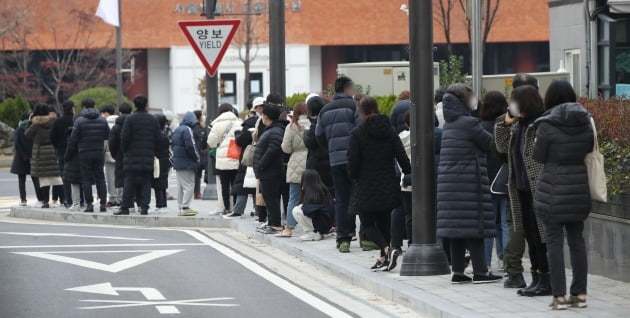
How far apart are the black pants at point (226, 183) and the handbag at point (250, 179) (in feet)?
5.63

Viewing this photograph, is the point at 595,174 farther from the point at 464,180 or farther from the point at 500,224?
the point at 500,224

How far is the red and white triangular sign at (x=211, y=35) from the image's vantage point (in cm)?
2158

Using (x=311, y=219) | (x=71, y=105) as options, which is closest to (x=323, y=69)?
(x=71, y=105)

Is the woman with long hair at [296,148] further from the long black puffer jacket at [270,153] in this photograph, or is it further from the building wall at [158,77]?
the building wall at [158,77]

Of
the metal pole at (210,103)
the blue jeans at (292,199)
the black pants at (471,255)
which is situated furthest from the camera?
the metal pole at (210,103)

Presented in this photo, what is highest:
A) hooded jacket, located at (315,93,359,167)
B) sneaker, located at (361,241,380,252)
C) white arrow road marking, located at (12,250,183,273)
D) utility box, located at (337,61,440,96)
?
utility box, located at (337,61,440,96)

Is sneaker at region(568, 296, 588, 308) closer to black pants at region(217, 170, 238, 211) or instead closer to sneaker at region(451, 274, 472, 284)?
sneaker at region(451, 274, 472, 284)

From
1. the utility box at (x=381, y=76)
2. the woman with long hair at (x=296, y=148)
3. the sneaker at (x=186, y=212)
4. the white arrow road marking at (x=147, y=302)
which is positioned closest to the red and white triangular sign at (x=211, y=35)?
the sneaker at (x=186, y=212)

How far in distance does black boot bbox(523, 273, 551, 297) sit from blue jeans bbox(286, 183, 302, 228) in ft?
19.8

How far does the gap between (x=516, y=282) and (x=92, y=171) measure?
11439 millimetres

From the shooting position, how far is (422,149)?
12.6m


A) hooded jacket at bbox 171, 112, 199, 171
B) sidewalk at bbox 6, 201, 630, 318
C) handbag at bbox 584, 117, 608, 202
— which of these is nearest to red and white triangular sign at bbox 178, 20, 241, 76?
hooded jacket at bbox 171, 112, 199, 171

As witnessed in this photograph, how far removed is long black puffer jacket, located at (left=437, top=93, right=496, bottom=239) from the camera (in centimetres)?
1166

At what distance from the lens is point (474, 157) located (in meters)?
11.7
